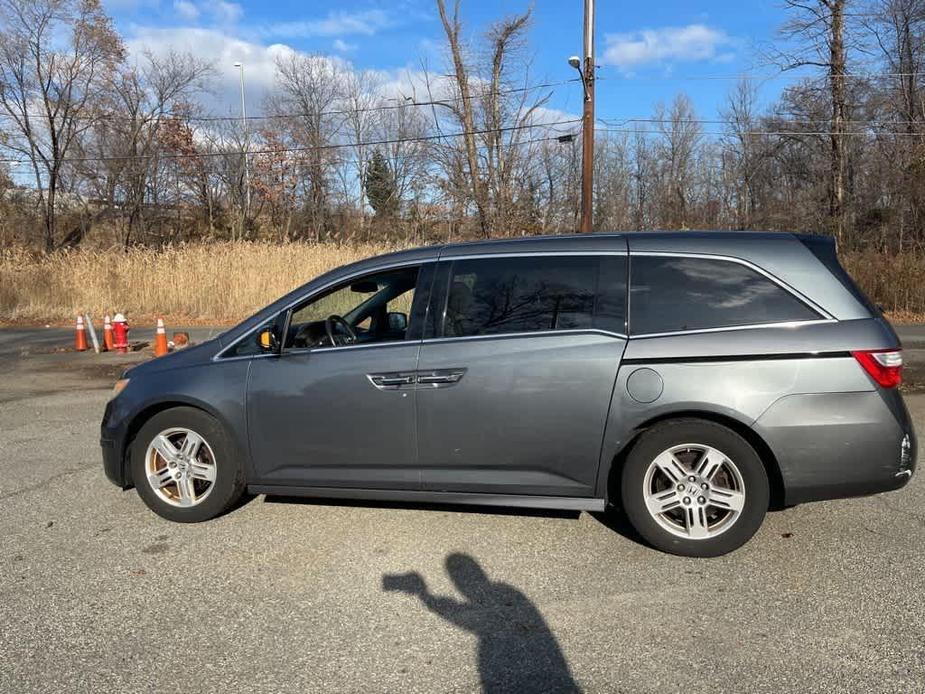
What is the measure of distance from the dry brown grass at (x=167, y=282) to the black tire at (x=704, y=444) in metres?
16.8

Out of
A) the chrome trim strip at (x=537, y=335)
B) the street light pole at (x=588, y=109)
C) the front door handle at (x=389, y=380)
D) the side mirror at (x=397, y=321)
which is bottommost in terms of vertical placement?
the front door handle at (x=389, y=380)

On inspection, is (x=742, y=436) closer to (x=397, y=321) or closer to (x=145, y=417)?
(x=397, y=321)

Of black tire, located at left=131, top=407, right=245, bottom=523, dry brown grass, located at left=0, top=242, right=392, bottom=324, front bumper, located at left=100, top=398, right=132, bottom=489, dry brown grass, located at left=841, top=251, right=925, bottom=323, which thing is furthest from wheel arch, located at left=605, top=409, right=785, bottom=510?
dry brown grass, located at left=0, top=242, right=392, bottom=324

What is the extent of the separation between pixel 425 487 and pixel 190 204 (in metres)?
43.8

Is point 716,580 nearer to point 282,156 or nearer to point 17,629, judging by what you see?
point 17,629

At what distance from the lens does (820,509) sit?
4512 millimetres

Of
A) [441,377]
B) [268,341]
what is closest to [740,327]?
[441,377]

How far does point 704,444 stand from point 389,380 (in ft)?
6.02

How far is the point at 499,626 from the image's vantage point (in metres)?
3.12

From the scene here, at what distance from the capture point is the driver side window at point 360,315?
4316 millimetres

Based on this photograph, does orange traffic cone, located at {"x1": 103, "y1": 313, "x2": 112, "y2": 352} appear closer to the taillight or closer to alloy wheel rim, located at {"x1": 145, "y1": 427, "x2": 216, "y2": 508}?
alloy wheel rim, located at {"x1": 145, "y1": 427, "x2": 216, "y2": 508}

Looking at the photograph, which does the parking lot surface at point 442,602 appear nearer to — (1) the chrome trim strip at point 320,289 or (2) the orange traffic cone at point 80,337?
(1) the chrome trim strip at point 320,289

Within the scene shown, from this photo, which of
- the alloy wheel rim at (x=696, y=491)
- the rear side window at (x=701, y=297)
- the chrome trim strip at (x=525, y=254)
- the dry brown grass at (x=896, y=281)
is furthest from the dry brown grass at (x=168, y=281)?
the alloy wheel rim at (x=696, y=491)

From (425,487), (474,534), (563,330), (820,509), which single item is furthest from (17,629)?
(820,509)
